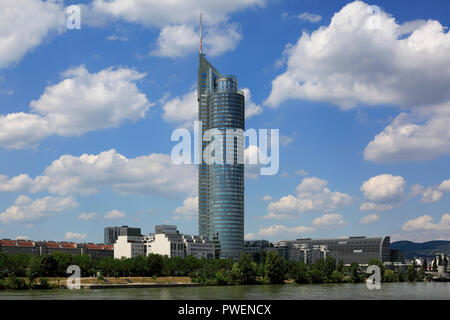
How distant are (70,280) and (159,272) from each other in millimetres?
33547

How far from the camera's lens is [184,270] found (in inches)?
6673

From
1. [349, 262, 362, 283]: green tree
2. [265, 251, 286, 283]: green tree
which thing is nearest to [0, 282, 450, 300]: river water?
[265, 251, 286, 283]: green tree

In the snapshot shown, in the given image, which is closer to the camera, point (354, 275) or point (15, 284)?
point (15, 284)

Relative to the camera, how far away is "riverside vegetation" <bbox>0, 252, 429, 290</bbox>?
132m

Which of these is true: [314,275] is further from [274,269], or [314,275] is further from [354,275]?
[354,275]

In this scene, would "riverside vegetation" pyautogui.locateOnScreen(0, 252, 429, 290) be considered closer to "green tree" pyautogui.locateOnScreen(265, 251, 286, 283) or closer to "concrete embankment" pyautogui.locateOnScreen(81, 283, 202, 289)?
"green tree" pyautogui.locateOnScreen(265, 251, 286, 283)

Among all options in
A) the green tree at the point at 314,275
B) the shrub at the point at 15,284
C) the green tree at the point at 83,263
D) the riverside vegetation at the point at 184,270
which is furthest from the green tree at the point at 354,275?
the shrub at the point at 15,284

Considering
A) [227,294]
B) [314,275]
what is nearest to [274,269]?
[314,275]

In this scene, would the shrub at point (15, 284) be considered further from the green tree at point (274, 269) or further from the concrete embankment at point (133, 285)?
the green tree at point (274, 269)

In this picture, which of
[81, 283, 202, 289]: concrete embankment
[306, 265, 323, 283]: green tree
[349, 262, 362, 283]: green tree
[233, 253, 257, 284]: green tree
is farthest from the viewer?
[349, 262, 362, 283]: green tree

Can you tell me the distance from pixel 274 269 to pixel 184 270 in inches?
1481

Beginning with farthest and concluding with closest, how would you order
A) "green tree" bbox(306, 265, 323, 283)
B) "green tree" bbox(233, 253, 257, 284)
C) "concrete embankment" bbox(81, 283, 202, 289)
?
"green tree" bbox(306, 265, 323, 283) < "green tree" bbox(233, 253, 257, 284) < "concrete embankment" bbox(81, 283, 202, 289)
